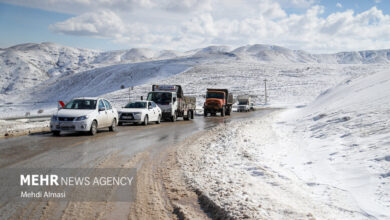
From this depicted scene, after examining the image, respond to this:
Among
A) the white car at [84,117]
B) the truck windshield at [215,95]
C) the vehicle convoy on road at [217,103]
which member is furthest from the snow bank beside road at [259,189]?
the truck windshield at [215,95]

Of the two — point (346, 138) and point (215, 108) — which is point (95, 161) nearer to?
point (346, 138)

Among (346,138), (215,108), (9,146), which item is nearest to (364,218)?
(346,138)

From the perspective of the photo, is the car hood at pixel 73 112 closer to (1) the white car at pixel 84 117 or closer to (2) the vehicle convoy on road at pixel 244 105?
(1) the white car at pixel 84 117

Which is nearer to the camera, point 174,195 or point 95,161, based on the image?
point 174,195

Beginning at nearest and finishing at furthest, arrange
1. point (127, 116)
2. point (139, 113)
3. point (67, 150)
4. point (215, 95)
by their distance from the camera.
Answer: point (67, 150)
point (139, 113)
point (127, 116)
point (215, 95)

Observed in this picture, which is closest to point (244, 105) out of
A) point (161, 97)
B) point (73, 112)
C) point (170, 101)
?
point (161, 97)

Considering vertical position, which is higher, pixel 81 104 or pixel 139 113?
pixel 81 104

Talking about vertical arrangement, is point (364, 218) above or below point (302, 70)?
below

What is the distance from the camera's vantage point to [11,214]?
15.2 ft

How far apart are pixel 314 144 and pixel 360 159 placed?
327 cm

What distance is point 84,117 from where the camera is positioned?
14406 millimetres

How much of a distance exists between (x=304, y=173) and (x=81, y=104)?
449 inches

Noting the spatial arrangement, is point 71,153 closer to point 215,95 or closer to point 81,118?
point 81,118

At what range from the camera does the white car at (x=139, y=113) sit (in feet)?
67.3
